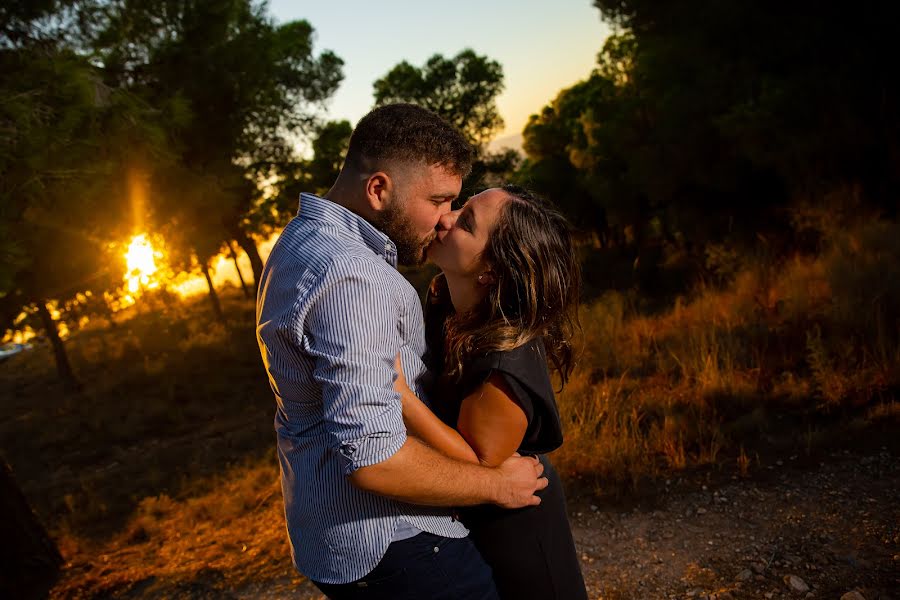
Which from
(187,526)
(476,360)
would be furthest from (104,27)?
(476,360)

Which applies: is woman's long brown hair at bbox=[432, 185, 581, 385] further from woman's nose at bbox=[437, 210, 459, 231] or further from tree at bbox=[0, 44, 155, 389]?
tree at bbox=[0, 44, 155, 389]

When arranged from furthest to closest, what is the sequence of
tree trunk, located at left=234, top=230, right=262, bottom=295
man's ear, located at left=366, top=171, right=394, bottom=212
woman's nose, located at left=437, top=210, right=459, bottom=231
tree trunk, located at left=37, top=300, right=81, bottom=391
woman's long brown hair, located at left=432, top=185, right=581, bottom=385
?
tree trunk, located at left=234, top=230, right=262, bottom=295
tree trunk, located at left=37, top=300, right=81, bottom=391
woman's nose, located at left=437, top=210, right=459, bottom=231
woman's long brown hair, located at left=432, top=185, right=581, bottom=385
man's ear, located at left=366, top=171, right=394, bottom=212

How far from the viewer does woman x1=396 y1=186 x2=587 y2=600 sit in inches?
64.9

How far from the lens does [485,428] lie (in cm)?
163

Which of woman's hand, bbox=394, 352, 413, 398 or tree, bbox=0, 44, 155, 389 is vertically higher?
tree, bbox=0, 44, 155, 389

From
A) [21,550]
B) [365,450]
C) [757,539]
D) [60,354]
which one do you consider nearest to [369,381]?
[365,450]

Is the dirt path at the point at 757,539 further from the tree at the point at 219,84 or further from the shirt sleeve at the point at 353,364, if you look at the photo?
the tree at the point at 219,84

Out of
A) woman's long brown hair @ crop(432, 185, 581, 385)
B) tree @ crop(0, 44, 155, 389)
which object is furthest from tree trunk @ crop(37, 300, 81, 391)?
woman's long brown hair @ crop(432, 185, 581, 385)

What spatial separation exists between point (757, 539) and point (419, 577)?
2.75 meters

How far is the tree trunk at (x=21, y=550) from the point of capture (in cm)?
440

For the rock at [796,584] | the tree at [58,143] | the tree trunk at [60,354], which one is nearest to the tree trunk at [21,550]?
the tree at [58,143]

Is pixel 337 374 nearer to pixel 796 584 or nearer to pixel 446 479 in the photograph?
pixel 446 479

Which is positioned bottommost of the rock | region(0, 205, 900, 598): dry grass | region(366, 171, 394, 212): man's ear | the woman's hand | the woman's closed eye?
the rock

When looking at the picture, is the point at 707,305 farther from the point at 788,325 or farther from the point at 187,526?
the point at 187,526
